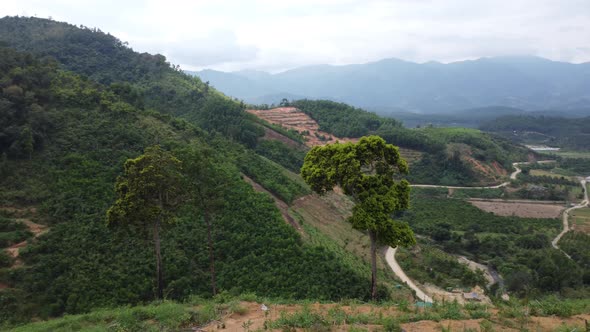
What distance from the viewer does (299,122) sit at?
59062 millimetres

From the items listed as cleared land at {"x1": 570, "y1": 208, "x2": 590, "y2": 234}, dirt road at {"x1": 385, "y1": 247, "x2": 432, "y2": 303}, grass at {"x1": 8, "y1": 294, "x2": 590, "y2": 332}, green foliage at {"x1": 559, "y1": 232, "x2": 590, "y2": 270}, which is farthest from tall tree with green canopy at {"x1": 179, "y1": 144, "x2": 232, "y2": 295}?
cleared land at {"x1": 570, "y1": 208, "x2": 590, "y2": 234}

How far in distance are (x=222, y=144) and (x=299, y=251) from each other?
13.3m

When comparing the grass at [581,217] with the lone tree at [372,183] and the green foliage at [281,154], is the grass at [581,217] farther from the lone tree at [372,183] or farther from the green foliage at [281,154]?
the lone tree at [372,183]

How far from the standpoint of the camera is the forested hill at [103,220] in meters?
12.8

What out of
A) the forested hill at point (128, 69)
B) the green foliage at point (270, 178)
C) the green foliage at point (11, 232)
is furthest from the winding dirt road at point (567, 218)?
the green foliage at point (11, 232)

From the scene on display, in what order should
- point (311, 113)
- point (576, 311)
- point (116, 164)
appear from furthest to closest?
1. point (311, 113)
2. point (116, 164)
3. point (576, 311)

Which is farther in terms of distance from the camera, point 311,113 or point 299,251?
point 311,113

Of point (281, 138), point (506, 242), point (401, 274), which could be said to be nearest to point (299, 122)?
point (281, 138)

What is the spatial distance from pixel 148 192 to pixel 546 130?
12533 centimetres

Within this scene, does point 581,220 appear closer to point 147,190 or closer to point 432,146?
point 432,146

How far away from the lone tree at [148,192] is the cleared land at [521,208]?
1466 inches

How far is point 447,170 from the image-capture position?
5128cm

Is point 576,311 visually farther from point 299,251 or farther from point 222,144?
point 222,144

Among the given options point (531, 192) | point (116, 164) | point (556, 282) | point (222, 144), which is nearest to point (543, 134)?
point (531, 192)
